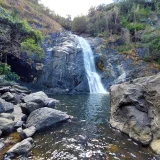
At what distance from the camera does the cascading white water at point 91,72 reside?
2639 centimetres

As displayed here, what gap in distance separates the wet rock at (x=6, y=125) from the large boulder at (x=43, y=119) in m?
0.90

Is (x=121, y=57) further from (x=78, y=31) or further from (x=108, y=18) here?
(x=78, y=31)

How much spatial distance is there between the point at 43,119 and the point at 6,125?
1710 millimetres

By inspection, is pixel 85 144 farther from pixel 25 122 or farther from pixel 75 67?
pixel 75 67

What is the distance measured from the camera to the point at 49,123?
897cm

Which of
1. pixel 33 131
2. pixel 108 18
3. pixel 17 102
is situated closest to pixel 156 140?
pixel 33 131

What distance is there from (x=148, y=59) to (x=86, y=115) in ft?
69.9

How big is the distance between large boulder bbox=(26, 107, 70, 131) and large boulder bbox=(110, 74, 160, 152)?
298 cm

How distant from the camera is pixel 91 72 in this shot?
2803 centimetres

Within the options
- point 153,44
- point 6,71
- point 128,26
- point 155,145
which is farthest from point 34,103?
point 128,26

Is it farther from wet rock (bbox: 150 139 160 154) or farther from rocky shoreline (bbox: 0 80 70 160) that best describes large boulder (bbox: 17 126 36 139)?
wet rock (bbox: 150 139 160 154)

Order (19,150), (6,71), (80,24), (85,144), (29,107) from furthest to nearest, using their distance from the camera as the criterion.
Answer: (80,24) → (6,71) → (29,107) → (85,144) → (19,150)

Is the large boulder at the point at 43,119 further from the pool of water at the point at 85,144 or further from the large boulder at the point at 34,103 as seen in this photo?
the large boulder at the point at 34,103

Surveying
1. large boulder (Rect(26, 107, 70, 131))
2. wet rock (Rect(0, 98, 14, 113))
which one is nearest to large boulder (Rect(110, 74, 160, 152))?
large boulder (Rect(26, 107, 70, 131))
